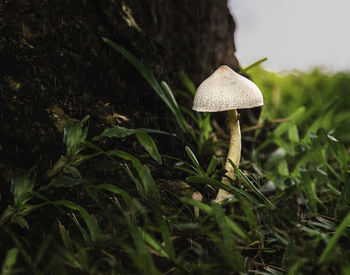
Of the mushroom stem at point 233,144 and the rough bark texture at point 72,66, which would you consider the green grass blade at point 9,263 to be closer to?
the rough bark texture at point 72,66

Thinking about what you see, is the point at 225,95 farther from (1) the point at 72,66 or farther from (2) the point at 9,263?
(2) the point at 9,263

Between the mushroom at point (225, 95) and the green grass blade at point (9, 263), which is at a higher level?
the mushroom at point (225, 95)

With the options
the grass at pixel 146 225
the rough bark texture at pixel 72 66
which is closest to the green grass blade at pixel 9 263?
the grass at pixel 146 225

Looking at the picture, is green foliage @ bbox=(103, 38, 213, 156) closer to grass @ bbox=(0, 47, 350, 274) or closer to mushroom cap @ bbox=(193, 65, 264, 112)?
grass @ bbox=(0, 47, 350, 274)

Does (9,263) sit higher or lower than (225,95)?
lower

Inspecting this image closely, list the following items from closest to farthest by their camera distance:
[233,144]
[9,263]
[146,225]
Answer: [9,263] → [146,225] → [233,144]

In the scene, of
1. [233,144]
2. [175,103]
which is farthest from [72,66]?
[233,144]
